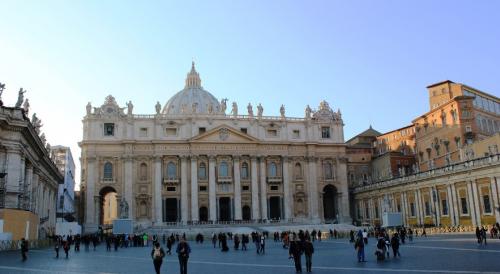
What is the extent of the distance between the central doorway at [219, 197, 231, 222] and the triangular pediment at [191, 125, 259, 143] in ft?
24.6

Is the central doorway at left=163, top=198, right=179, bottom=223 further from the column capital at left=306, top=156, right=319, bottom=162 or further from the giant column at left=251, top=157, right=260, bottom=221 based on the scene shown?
the column capital at left=306, top=156, right=319, bottom=162

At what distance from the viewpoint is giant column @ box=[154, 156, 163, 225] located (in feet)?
202

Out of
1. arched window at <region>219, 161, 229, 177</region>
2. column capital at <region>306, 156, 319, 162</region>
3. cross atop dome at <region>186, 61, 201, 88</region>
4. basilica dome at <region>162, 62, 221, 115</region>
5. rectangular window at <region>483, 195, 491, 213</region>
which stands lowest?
rectangular window at <region>483, 195, 491, 213</region>

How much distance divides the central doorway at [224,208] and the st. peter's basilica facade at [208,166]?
0.13m

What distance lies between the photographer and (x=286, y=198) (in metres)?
66.2

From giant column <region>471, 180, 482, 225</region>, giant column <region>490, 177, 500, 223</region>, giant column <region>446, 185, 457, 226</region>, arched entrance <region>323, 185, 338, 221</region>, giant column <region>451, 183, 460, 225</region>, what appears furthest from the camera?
arched entrance <region>323, 185, 338, 221</region>

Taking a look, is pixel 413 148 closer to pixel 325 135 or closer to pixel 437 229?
pixel 325 135

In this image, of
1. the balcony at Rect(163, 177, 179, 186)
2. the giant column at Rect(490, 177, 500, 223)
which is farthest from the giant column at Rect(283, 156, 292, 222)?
the giant column at Rect(490, 177, 500, 223)

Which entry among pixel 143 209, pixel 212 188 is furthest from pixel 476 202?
pixel 143 209

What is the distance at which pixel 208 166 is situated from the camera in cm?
6456

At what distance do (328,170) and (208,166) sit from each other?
1657cm

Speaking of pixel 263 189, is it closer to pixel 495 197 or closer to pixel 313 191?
pixel 313 191

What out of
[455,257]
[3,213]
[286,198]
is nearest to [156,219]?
[286,198]

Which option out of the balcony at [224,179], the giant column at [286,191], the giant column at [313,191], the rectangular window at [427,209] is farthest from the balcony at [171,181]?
the rectangular window at [427,209]
